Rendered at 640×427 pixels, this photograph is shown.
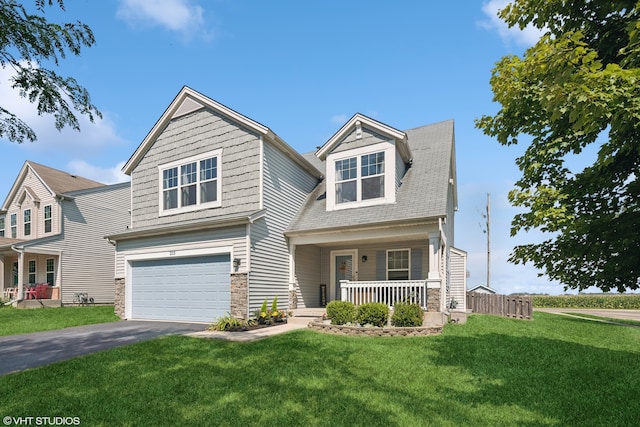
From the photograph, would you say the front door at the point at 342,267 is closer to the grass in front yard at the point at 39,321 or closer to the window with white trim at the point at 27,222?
the grass in front yard at the point at 39,321

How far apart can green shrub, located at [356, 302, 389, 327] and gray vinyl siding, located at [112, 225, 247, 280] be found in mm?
4038

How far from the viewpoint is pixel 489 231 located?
35.1 metres

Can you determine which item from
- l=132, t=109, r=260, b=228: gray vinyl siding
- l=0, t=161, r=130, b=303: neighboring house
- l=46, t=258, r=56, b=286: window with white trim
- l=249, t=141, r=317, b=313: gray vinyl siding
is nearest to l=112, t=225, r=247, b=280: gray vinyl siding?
l=249, t=141, r=317, b=313: gray vinyl siding

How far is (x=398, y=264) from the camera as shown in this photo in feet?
50.1

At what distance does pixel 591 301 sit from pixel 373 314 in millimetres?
32813

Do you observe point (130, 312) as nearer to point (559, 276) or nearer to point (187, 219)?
point (187, 219)

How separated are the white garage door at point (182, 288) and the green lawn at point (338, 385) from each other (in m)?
3.97

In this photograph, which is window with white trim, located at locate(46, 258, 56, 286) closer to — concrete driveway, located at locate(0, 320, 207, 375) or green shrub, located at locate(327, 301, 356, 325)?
concrete driveway, located at locate(0, 320, 207, 375)

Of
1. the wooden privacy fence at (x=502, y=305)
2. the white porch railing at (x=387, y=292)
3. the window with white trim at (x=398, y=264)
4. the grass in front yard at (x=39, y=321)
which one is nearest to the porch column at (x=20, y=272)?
the grass in front yard at (x=39, y=321)

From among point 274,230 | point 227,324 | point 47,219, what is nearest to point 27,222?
point 47,219

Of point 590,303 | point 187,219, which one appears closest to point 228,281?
point 187,219

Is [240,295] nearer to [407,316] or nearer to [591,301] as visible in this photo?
[407,316]

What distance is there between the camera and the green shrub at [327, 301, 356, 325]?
34.6 ft

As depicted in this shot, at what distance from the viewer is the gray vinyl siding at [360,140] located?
13.6 meters
